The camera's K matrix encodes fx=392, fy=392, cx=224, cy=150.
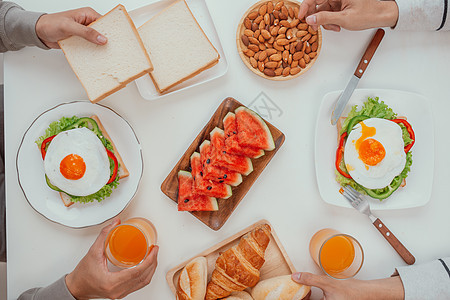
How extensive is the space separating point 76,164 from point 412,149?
1342 millimetres

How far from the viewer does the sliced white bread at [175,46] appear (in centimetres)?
159

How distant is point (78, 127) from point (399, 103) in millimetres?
1311

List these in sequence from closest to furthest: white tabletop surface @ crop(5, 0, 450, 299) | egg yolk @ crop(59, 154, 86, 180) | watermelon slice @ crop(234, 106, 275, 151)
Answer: egg yolk @ crop(59, 154, 86, 180) < watermelon slice @ crop(234, 106, 275, 151) < white tabletop surface @ crop(5, 0, 450, 299)

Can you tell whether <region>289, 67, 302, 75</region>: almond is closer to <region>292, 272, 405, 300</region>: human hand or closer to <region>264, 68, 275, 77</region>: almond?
<region>264, 68, 275, 77</region>: almond

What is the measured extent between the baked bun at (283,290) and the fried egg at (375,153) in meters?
0.47

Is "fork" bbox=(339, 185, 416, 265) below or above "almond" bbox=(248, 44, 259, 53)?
below

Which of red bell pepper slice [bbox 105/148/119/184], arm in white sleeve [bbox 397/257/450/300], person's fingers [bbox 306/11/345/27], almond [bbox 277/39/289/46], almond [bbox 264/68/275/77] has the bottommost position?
arm in white sleeve [bbox 397/257/450/300]

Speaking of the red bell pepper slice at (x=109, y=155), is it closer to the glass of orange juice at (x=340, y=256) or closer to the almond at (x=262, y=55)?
the almond at (x=262, y=55)

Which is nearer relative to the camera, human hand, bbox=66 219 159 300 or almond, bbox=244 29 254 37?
human hand, bbox=66 219 159 300

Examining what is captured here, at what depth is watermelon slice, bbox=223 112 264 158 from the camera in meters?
1.56

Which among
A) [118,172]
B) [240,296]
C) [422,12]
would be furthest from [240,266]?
[422,12]

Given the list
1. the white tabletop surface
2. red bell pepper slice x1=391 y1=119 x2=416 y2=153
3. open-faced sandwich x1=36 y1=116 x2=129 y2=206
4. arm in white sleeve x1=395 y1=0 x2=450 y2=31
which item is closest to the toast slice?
open-faced sandwich x1=36 y1=116 x2=129 y2=206

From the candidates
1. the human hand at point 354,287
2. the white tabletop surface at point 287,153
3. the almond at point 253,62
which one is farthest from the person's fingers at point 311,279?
the almond at point 253,62

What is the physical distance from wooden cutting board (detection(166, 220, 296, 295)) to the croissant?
6 cm
